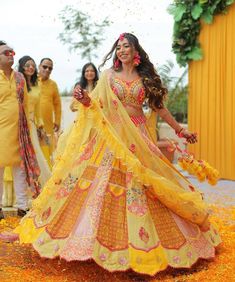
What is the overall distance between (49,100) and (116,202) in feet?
14.6

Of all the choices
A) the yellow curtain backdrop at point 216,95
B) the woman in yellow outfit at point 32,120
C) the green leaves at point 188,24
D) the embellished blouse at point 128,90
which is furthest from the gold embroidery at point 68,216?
the green leaves at point 188,24

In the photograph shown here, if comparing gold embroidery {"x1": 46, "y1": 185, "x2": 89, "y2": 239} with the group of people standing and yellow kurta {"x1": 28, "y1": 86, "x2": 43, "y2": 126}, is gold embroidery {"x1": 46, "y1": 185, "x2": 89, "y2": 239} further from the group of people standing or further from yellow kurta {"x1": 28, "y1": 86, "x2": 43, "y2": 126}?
yellow kurta {"x1": 28, "y1": 86, "x2": 43, "y2": 126}

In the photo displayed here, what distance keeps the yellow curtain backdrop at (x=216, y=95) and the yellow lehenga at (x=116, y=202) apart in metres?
4.80

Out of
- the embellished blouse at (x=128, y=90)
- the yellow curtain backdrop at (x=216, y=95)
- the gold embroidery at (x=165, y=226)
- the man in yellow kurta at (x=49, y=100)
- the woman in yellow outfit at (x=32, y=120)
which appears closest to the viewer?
the gold embroidery at (x=165, y=226)

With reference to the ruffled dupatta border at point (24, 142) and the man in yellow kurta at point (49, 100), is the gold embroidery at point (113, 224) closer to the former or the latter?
the ruffled dupatta border at point (24, 142)

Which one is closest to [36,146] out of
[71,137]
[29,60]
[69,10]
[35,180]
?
[35,180]

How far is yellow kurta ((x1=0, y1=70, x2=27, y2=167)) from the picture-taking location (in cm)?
574

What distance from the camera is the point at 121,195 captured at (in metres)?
3.99

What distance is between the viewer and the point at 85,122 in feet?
13.9

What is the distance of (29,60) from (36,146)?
41.4 inches

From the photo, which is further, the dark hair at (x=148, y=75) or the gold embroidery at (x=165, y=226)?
the dark hair at (x=148, y=75)

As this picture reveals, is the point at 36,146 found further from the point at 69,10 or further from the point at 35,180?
the point at 69,10

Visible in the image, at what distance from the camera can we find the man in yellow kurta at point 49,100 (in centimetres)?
801

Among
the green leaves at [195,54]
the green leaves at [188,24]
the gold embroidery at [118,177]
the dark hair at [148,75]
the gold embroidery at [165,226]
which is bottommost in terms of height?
the gold embroidery at [165,226]
